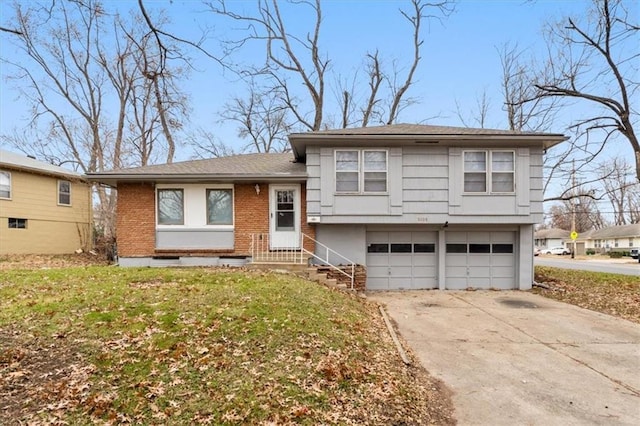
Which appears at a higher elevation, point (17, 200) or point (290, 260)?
point (17, 200)

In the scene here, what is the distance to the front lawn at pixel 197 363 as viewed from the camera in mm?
3504

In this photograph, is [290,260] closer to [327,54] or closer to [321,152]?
[321,152]

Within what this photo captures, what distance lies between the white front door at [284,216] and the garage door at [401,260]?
251 centimetres

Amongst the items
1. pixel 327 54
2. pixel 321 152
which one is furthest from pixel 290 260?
pixel 327 54

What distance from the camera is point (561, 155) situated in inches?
781

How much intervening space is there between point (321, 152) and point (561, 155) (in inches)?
614

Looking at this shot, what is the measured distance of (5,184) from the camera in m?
16.1

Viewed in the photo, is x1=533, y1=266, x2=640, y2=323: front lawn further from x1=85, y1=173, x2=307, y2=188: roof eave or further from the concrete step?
x1=85, y1=173, x2=307, y2=188: roof eave

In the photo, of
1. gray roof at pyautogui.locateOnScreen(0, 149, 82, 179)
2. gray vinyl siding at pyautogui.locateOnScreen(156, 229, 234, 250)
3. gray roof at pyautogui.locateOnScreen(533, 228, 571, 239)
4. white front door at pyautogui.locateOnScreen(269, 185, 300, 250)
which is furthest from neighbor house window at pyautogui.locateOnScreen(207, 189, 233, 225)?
gray roof at pyautogui.locateOnScreen(533, 228, 571, 239)

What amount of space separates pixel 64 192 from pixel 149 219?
1035cm

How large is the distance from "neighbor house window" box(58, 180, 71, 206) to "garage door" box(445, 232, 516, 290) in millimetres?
18653

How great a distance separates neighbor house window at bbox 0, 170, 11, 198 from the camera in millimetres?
15969

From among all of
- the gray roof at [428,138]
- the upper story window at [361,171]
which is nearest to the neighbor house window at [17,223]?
the gray roof at [428,138]

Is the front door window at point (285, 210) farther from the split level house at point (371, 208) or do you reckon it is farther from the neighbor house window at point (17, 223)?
the neighbor house window at point (17, 223)
